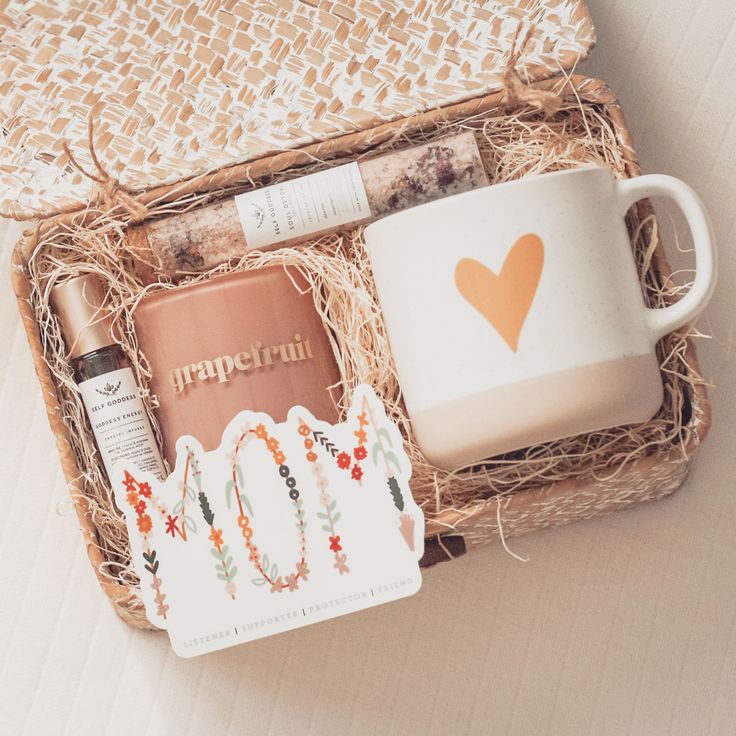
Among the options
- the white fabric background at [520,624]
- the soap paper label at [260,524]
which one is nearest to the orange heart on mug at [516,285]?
the soap paper label at [260,524]

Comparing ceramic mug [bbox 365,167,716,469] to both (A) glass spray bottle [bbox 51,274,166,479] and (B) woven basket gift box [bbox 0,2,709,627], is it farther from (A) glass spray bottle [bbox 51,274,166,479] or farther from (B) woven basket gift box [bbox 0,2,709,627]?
(A) glass spray bottle [bbox 51,274,166,479]

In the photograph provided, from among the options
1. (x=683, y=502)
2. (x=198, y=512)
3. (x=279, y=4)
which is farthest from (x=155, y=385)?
(x=683, y=502)

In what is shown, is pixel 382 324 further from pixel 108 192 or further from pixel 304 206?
pixel 108 192

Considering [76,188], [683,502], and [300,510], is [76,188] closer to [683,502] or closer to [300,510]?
[300,510]

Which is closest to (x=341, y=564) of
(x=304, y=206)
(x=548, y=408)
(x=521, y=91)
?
(x=548, y=408)

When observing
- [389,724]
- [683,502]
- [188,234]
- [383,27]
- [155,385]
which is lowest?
[389,724]

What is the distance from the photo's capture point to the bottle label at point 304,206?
0.73m

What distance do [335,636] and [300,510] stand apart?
0.22 meters

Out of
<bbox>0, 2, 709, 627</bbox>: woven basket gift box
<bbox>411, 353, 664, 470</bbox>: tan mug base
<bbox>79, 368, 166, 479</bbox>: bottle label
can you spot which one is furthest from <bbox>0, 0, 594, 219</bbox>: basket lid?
<bbox>411, 353, 664, 470</bbox>: tan mug base

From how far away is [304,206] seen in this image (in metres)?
Result: 0.73

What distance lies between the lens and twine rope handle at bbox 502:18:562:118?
71 cm

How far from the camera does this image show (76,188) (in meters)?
0.76

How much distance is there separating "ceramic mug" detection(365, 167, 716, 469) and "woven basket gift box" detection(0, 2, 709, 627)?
9 centimetres

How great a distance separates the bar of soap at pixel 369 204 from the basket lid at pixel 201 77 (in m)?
0.04
